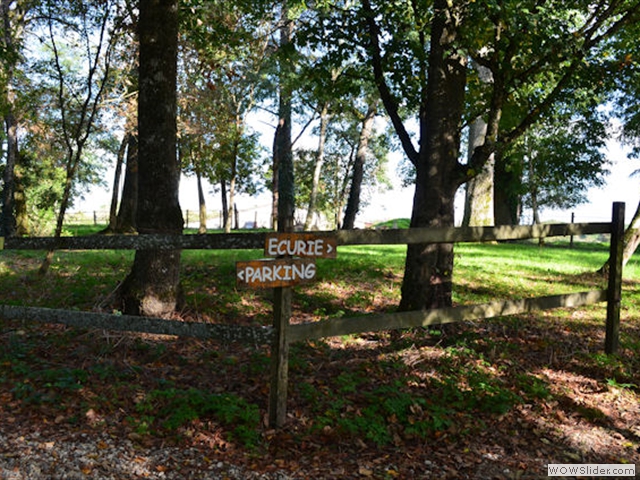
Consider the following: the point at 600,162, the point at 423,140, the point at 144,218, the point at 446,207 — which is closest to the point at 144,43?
the point at 144,218

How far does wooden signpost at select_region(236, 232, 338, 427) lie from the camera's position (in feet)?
12.7

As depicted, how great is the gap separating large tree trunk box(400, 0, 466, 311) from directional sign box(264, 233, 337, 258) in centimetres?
277

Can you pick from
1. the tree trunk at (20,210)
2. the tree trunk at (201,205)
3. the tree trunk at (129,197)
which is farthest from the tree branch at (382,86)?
the tree trunk at (201,205)

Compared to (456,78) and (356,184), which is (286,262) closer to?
(456,78)

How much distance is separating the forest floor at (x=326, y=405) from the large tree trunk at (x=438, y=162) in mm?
690

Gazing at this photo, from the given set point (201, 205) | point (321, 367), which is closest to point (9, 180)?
point (201, 205)

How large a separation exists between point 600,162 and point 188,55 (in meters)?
24.9

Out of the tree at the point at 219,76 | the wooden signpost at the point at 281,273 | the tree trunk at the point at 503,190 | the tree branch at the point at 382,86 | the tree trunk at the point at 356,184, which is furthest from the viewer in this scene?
the tree trunk at the point at 503,190

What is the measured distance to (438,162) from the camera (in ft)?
21.5

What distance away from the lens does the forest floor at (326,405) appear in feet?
12.3

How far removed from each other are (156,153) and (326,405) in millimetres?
4097

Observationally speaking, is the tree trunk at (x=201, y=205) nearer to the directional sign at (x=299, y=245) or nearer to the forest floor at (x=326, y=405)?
the forest floor at (x=326, y=405)

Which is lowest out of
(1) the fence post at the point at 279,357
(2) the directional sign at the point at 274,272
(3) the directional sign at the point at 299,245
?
(1) the fence post at the point at 279,357

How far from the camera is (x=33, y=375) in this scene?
4859 mm
